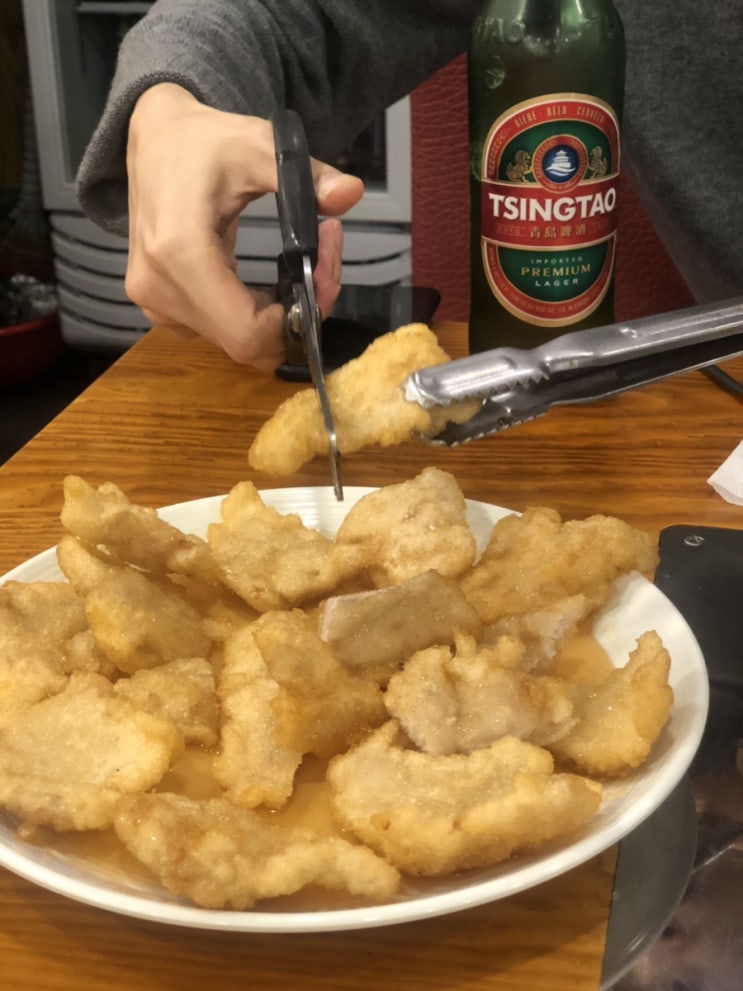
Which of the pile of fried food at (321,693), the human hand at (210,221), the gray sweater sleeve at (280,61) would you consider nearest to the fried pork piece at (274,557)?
the pile of fried food at (321,693)

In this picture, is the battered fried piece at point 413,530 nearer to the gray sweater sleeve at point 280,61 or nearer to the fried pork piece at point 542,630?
the fried pork piece at point 542,630

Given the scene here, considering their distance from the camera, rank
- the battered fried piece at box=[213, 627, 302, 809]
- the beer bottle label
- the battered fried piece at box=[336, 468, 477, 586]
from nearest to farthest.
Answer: the battered fried piece at box=[213, 627, 302, 809] < the battered fried piece at box=[336, 468, 477, 586] < the beer bottle label

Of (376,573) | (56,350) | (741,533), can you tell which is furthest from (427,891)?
(56,350)

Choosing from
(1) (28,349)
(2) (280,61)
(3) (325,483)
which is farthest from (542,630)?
(1) (28,349)

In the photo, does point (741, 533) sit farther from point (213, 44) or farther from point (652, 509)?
point (213, 44)

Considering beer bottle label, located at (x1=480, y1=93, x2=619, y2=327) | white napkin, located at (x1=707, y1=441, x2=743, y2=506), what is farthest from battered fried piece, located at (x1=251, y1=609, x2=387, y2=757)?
beer bottle label, located at (x1=480, y1=93, x2=619, y2=327)

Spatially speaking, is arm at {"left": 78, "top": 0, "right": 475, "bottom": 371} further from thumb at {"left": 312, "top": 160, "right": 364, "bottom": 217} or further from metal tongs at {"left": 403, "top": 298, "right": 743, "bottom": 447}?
metal tongs at {"left": 403, "top": 298, "right": 743, "bottom": 447}
